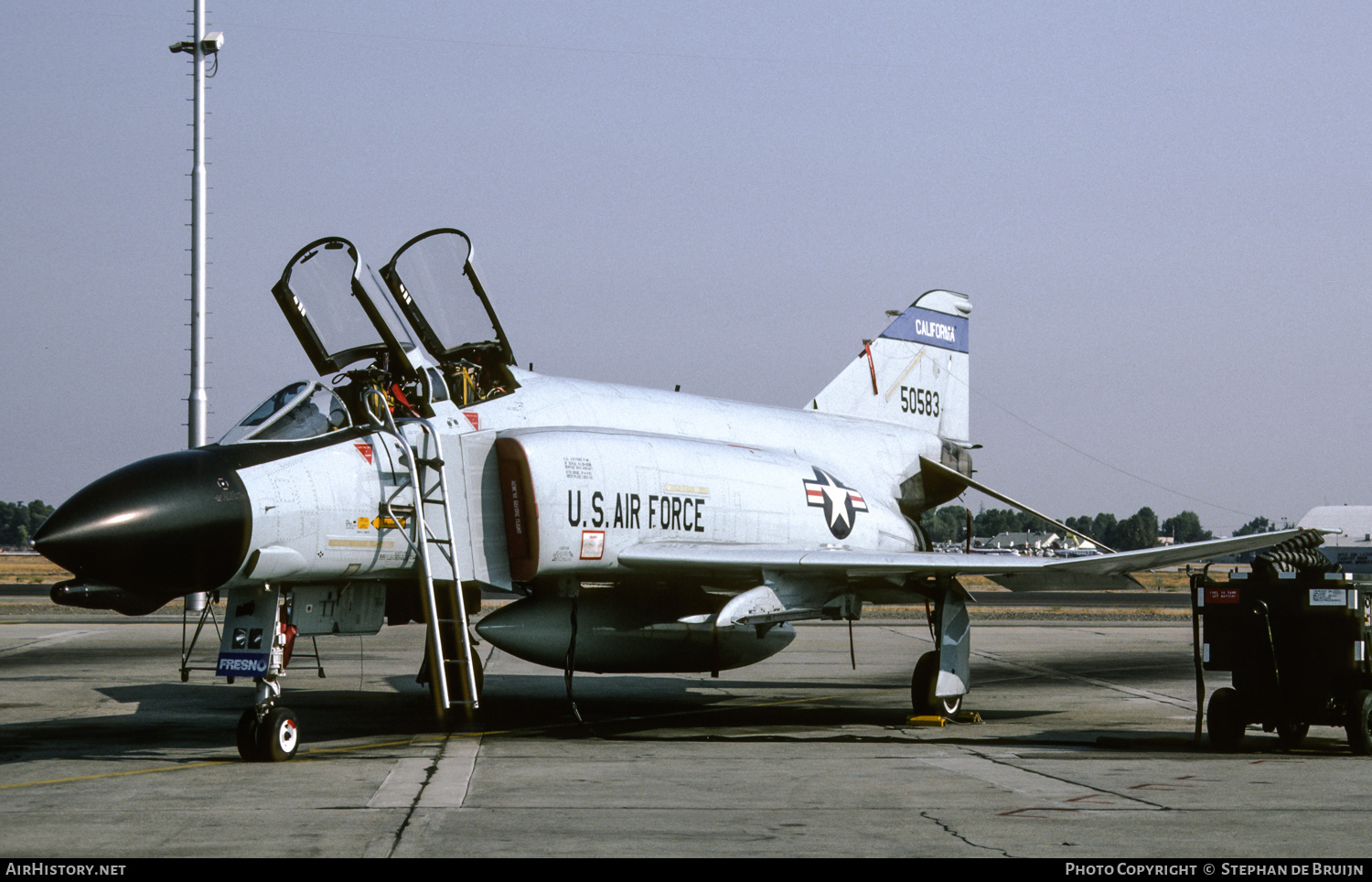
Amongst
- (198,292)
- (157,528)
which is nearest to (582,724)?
(157,528)

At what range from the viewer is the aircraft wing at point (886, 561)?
11.4 meters

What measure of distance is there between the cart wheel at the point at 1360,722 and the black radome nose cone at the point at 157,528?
858cm

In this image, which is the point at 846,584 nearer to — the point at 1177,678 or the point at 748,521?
the point at 748,521

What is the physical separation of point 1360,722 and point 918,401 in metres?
8.81

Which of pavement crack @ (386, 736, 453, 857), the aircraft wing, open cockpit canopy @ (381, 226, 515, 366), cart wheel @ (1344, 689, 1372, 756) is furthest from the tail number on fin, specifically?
pavement crack @ (386, 736, 453, 857)

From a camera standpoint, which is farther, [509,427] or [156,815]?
[509,427]

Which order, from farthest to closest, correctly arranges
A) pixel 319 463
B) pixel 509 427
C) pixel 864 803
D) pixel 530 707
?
pixel 530 707, pixel 509 427, pixel 319 463, pixel 864 803

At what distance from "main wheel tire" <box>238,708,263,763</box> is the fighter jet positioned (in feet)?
0.06

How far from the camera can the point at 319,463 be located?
32.0ft

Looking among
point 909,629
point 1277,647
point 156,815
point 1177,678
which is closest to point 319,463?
point 156,815

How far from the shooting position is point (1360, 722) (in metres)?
9.88

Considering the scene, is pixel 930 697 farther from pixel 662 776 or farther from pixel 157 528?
pixel 157 528
